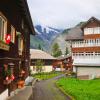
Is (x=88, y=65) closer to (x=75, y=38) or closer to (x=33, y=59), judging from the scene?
(x=75, y=38)

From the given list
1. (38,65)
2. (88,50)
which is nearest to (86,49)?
(88,50)

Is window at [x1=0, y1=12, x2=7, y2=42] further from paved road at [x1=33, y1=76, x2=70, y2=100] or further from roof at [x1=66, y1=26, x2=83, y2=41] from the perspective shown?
roof at [x1=66, y1=26, x2=83, y2=41]

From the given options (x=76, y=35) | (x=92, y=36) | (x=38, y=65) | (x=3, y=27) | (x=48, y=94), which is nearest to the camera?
(x=3, y=27)

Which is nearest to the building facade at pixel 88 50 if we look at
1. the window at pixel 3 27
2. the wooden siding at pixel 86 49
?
the wooden siding at pixel 86 49

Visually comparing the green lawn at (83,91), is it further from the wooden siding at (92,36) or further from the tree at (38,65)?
the tree at (38,65)

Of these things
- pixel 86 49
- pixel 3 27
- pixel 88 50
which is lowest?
pixel 3 27

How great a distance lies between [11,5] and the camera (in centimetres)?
2444

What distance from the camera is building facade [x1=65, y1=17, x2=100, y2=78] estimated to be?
66.2 meters

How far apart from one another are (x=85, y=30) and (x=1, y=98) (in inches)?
2038

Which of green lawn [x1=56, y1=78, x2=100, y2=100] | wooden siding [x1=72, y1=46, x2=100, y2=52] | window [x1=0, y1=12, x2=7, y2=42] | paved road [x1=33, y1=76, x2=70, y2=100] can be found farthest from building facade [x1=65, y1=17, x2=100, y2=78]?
window [x1=0, y1=12, x2=7, y2=42]

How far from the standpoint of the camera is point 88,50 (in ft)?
232

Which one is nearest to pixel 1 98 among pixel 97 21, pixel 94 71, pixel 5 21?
pixel 5 21

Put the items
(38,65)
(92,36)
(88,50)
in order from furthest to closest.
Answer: (38,65), (92,36), (88,50)

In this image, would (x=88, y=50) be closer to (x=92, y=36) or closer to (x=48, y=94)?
(x=92, y=36)
